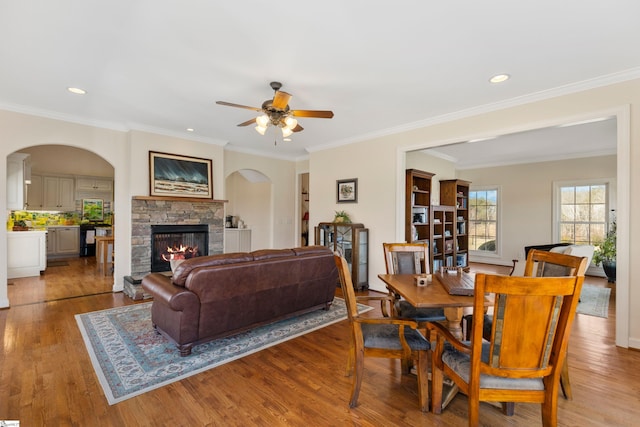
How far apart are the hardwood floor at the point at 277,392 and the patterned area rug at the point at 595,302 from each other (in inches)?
37.7

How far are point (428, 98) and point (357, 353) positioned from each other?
3.02 m

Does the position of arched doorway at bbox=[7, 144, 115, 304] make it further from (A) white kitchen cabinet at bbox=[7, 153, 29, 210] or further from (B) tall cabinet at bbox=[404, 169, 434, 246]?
(B) tall cabinet at bbox=[404, 169, 434, 246]

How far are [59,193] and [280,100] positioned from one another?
26.1ft

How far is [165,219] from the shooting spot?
525 centimetres

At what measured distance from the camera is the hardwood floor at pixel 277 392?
191 cm

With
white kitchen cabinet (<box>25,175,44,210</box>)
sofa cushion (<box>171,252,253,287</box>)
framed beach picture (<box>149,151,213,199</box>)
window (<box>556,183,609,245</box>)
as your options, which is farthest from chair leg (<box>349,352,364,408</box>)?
white kitchen cabinet (<box>25,175,44,210</box>)

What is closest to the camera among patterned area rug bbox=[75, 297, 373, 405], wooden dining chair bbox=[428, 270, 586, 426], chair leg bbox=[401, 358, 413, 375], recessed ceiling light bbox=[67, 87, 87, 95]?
wooden dining chair bbox=[428, 270, 586, 426]

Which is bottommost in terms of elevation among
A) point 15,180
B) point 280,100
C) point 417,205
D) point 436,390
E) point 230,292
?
point 436,390

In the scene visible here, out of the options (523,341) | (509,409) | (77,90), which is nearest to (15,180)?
(77,90)

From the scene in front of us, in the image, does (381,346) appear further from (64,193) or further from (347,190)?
(64,193)

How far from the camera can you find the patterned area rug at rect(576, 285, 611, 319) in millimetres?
4020

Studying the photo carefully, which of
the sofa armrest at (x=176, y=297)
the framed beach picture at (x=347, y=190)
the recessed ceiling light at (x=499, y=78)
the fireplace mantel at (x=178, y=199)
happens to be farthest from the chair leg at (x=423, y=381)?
the fireplace mantel at (x=178, y=199)

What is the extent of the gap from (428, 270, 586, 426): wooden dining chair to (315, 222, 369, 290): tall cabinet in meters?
3.47

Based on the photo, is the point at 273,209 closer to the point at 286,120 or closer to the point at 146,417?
the point at 286,120
